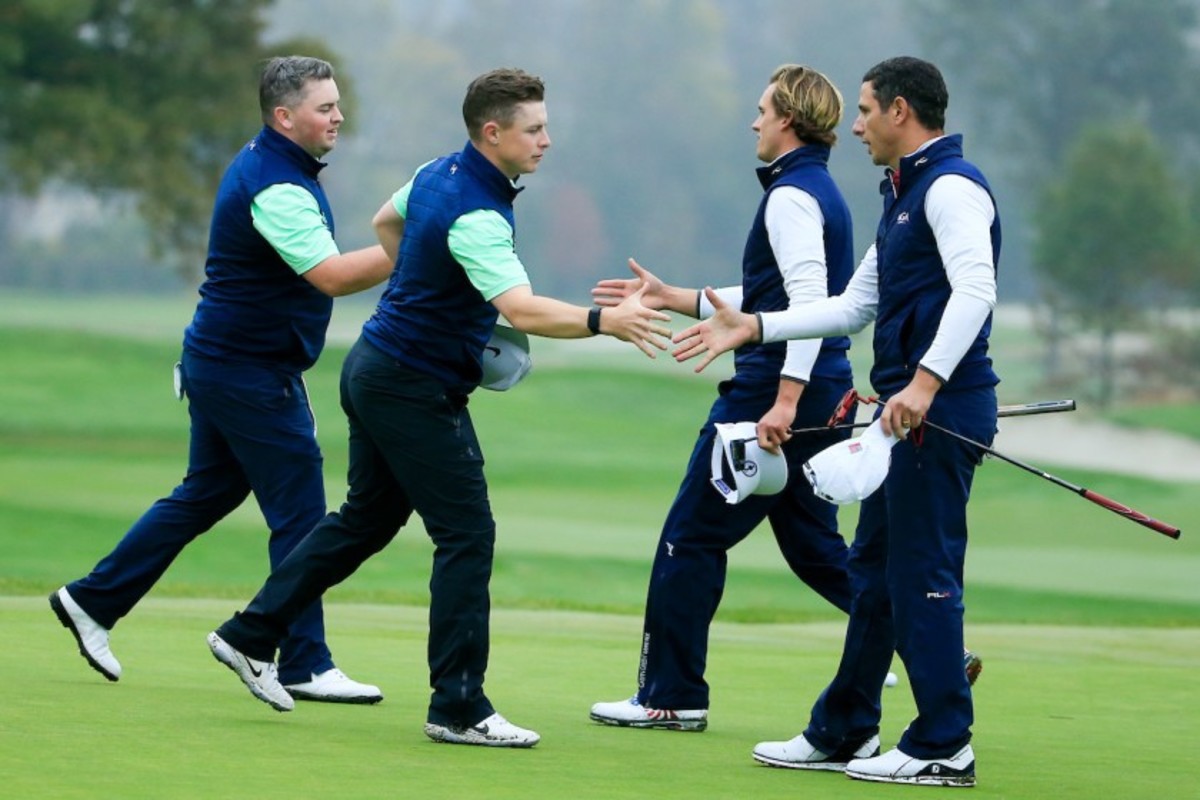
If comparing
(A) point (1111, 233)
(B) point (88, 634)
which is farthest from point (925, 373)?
(A) point (1111, 233)

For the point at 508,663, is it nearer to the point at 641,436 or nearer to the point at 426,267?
the point at 426,267

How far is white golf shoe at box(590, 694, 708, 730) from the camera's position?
22.9ft

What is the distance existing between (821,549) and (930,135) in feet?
5.87

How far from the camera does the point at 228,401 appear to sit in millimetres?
7352

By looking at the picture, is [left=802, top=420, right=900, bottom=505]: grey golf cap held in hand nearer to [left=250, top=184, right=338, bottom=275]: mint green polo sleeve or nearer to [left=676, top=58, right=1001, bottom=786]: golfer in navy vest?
[left=676, top=58, right=1001, bottom=786]: golfer in navy vest

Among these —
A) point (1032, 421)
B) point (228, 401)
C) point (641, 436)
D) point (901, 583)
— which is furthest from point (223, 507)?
point (1032, 421)

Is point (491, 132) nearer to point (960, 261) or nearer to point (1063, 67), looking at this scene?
point (960, 261)

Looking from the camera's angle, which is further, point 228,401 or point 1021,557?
point 1021,557

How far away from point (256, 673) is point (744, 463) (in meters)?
1.68

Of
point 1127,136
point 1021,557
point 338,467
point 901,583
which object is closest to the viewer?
point 901,583

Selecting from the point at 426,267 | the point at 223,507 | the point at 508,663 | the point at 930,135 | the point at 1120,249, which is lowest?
the point at 508,663

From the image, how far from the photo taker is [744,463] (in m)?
6.65

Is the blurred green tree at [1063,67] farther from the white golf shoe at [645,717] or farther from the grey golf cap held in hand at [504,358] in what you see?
the grey golf cap held in hand at [504,358]

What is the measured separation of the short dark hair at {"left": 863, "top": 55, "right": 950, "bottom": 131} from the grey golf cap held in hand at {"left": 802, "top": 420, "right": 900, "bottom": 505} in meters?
0.91
